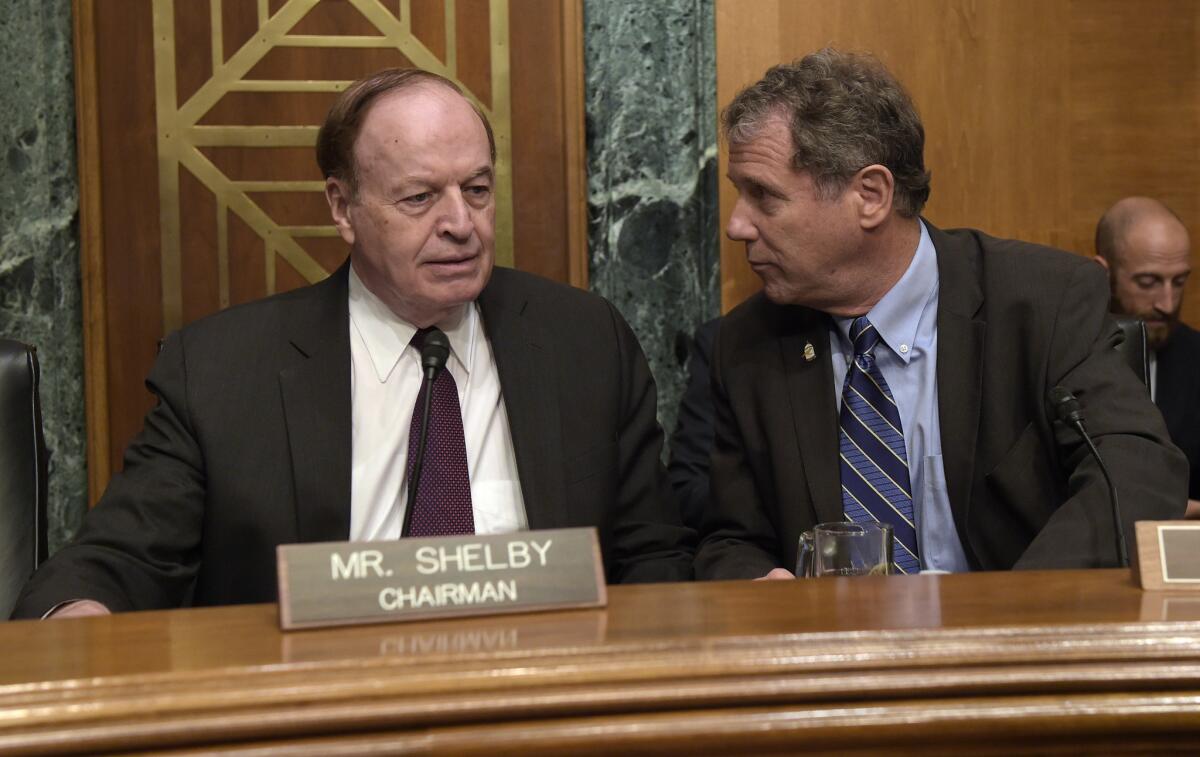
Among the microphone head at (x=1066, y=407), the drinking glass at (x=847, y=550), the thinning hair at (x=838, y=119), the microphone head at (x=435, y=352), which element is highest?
the thinning hair at (x=838, y=119)

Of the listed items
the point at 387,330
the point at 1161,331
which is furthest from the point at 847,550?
the point at 1161,331

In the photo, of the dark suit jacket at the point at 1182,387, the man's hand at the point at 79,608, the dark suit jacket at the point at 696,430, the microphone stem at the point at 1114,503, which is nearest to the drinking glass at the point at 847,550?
the microphone stem at the point at 1114,503

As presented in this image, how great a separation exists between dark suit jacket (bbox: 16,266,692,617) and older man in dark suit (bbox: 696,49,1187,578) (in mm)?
156

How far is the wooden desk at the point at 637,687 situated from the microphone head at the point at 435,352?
2.49 feet

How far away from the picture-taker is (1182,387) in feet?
11.7

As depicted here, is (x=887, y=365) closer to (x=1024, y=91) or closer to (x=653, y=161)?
(x=653, y=161)

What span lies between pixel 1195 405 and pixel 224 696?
3144mm

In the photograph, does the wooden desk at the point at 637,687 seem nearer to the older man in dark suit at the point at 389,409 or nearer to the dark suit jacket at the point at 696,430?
the older man in dark suit at the point at 389,409

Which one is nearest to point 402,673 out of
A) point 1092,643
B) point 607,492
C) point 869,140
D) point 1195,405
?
point 1092,643

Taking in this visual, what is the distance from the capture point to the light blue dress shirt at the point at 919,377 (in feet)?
7.16

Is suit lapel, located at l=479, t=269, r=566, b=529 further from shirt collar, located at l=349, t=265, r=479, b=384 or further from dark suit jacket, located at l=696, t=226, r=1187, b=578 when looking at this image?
dark suit jacket, located at l=696, t=226, r=1187, b=578

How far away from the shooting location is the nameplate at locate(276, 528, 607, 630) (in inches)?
46.9

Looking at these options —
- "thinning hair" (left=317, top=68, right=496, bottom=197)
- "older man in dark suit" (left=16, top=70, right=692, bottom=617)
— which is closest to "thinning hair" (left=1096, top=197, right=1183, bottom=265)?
"older man in dark suit" (left=16, top=70, right=692, bottom=617)

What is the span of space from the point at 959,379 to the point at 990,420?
0.08 m
